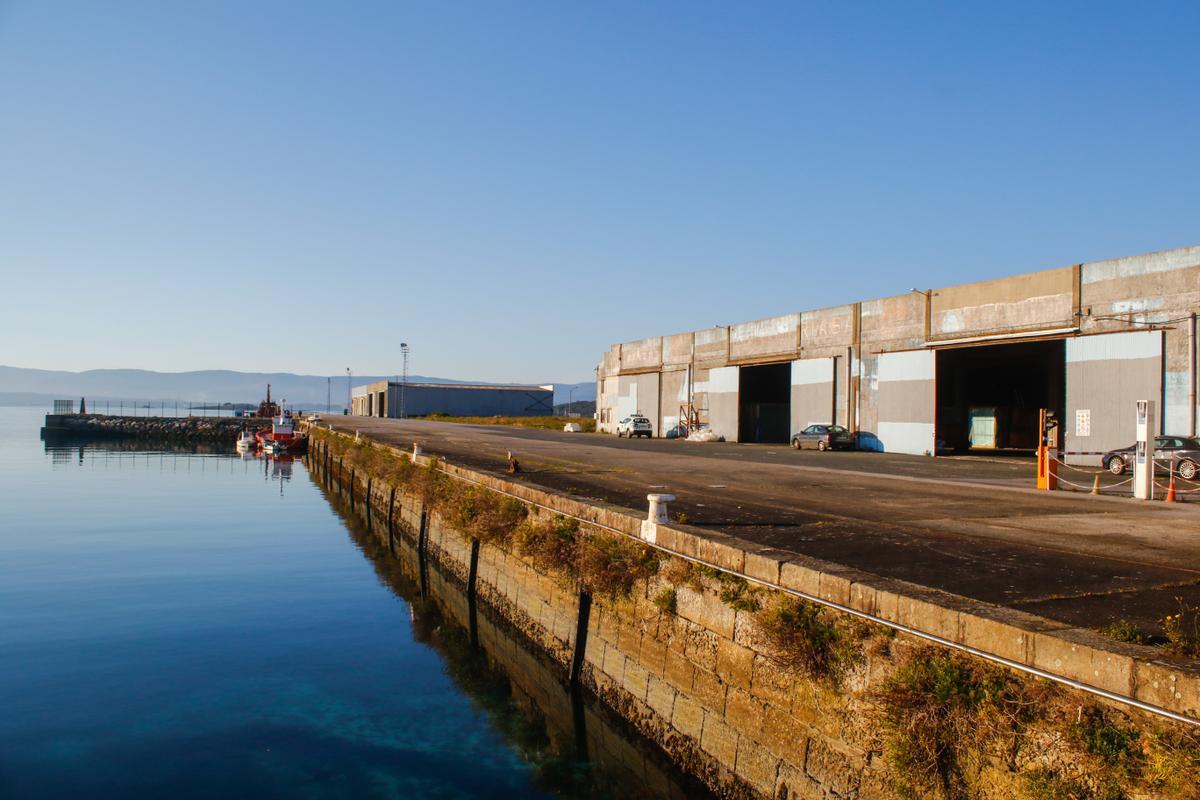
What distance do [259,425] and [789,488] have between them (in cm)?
9269

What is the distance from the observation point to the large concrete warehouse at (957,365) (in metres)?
26.9

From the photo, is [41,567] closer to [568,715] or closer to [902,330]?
[568,715]

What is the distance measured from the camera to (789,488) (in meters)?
17.9

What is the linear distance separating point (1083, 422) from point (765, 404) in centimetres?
2317

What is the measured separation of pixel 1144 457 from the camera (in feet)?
54.6

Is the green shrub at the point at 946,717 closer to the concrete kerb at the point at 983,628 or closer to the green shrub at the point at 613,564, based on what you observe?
the concrete kerb at the point at 983,628

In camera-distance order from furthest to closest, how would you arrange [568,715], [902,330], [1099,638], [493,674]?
[902,330] → [493,674] → [568,715] → [1099,638]

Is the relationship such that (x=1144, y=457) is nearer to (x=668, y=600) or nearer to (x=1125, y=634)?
(x=668, y=600)

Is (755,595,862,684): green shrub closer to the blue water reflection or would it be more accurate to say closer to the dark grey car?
the blue water reflection

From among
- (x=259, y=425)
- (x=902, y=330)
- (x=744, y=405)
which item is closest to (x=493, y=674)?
(x=902, y=330)

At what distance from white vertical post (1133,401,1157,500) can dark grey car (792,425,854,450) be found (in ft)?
71.0

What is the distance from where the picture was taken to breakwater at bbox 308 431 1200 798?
181 inches

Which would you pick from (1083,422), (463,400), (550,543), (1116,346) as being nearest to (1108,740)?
(550,543)

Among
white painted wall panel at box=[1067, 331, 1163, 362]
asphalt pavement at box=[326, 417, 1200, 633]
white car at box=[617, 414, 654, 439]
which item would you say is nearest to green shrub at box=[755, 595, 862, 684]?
asphalt pavement at box=[326, 417, 1200, 633]
